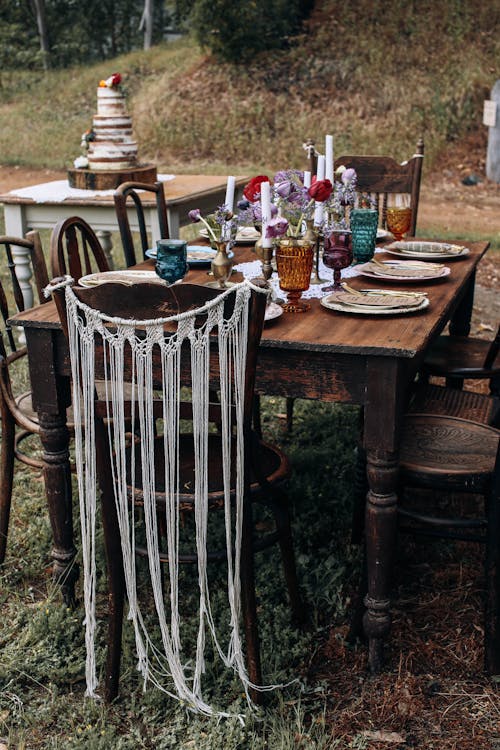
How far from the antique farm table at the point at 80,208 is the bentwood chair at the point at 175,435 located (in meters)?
2.18

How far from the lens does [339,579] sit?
9.22 ft

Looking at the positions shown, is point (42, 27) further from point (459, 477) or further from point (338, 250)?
point (459, 477)

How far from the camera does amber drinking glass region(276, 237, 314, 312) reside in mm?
2480

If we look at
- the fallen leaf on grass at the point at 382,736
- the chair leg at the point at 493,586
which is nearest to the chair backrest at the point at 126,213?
the chair leg at the point at 493,586

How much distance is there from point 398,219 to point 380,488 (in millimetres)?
1447

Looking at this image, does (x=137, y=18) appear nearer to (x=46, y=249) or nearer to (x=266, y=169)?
(x=266, y=169)

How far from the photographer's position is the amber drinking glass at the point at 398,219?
11.0ft

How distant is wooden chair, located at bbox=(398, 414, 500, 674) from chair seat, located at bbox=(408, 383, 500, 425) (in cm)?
20

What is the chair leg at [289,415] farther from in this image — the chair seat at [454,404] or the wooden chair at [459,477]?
the wooden chair at [459,477]

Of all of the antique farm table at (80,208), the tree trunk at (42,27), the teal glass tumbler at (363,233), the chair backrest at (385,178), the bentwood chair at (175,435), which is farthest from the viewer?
the tree trunk at (42,27)

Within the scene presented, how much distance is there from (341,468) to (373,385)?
1.53m

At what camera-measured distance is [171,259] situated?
265cm

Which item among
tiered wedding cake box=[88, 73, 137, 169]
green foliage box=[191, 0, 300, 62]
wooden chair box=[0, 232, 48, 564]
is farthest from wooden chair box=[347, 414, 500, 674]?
green foliage box=[191, 0, 300, 62]

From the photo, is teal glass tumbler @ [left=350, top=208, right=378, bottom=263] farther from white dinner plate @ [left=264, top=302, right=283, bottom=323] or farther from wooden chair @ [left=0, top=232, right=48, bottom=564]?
wooden chair @ [left=0, top=232, right=48, bottom=564]
